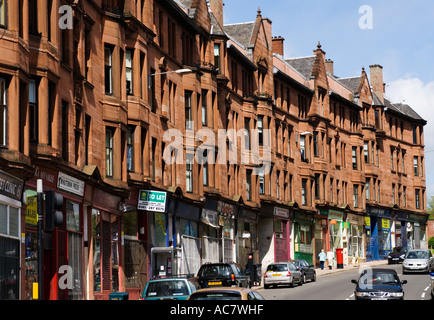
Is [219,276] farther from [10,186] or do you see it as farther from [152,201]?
[10,186]

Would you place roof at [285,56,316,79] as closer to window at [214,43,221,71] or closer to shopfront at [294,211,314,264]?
shopfront at [294,211,314,264]

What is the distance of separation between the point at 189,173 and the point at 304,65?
1304 inches

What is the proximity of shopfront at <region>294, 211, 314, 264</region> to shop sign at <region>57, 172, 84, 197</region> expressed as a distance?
37.6m

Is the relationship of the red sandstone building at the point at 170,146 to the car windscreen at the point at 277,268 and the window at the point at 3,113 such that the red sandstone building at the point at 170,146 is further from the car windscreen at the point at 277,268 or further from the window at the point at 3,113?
the car windscreen at the point at 277,268

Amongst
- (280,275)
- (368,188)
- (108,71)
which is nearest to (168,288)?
(108,71)

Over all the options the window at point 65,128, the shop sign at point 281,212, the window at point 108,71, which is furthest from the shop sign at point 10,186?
the shop sign at point 281,212

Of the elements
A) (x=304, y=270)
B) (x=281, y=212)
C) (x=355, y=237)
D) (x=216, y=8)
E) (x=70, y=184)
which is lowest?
(x=304, y=270)

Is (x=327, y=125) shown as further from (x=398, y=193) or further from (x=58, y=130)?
(x=58, y=130)

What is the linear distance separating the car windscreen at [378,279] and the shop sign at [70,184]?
36.7ft

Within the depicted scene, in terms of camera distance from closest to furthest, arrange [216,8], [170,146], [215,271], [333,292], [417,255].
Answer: [215,271], [333,292], [170,146], [216,8], [417,255]

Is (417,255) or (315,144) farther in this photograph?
(315,144)

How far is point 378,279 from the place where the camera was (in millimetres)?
30391

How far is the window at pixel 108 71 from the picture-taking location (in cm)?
3553

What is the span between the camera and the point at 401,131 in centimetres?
9438
